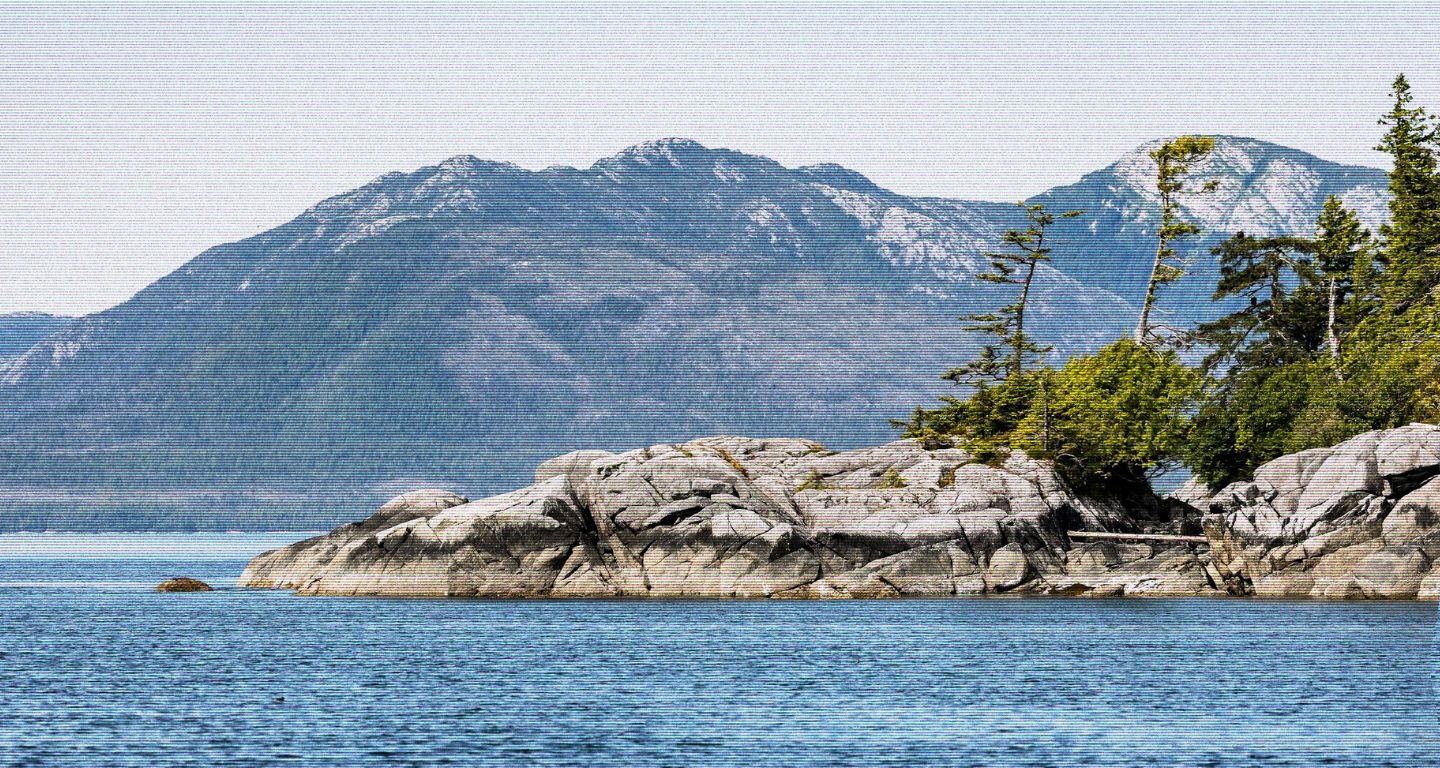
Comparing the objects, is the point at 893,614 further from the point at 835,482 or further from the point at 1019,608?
the point at 835,482

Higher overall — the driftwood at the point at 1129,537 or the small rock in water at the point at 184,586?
the driftwood at the point at 1129,537

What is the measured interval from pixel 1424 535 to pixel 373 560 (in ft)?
186

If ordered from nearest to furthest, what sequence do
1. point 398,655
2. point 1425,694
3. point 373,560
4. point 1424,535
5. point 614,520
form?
1. point 1425,694
2. point 398,655
3. point 1424,535
4. point 614,520
5. point 373,560

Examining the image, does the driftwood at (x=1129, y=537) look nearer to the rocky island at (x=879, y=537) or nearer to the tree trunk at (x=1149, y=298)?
the rocky island at (x=879, y=537)

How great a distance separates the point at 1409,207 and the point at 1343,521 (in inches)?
1460

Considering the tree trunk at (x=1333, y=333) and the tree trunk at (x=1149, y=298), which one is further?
the tree trunk at (x=1149, y=298)

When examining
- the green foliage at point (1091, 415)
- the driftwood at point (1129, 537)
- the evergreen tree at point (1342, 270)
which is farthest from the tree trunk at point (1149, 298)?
the driftwood at point (1129, 537)

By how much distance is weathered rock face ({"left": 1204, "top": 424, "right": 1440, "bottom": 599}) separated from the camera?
286 feet

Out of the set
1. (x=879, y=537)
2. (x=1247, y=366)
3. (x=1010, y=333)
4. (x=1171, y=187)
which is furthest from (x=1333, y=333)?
(x=879, y=537)

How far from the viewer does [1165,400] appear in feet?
363

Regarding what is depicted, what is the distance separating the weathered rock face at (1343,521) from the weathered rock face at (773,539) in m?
4.73

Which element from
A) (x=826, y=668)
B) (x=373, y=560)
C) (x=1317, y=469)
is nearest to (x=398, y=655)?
(x=826, y=668)

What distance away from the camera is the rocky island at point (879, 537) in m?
91.3

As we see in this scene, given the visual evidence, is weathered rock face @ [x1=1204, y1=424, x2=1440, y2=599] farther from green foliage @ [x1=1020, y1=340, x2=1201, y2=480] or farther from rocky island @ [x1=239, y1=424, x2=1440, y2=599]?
green foliage @ [x1=1020, y1=340, x2=1201, y2=480]
